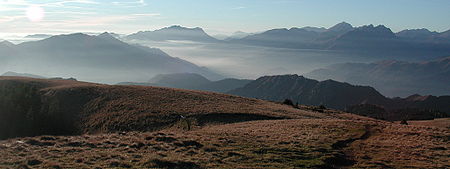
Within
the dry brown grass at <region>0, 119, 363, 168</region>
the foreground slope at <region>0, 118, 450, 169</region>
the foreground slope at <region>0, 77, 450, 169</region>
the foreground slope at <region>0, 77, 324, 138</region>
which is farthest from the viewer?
the foreground slope at <region>0, 77, 324, 138</region>

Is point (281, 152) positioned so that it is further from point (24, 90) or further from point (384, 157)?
point (24, 90)

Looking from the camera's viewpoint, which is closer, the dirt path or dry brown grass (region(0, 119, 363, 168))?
dry brown grass (region(0, 119, 363, 168))

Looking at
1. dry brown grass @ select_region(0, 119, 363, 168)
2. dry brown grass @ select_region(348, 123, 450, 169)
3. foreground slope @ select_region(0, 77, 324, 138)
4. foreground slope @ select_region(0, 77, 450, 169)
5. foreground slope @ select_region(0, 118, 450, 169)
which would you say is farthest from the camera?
foreground slope @ select_region(0, 77, 324, 138)

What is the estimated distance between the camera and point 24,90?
60.0 metres

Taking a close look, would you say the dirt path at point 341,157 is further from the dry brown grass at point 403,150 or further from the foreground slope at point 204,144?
the dry brown grass at point 403,150

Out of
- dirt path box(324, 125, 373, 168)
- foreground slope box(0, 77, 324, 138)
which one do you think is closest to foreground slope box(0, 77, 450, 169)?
dirt path box(324, 125, 373, 168)

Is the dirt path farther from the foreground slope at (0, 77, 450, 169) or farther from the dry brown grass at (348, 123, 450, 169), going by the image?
the dry brown grass at (348, 123, 450, 169)

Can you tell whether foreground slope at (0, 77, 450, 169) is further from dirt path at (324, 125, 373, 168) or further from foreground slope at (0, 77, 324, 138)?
foreground slope at (0, 77, 324, 138)

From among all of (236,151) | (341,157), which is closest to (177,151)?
(236,151)

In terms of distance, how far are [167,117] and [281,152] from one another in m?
28.5

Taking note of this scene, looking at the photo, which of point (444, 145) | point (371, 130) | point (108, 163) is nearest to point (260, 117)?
point (371, 130)

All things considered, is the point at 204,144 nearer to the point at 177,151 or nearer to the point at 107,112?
the point at 177,151

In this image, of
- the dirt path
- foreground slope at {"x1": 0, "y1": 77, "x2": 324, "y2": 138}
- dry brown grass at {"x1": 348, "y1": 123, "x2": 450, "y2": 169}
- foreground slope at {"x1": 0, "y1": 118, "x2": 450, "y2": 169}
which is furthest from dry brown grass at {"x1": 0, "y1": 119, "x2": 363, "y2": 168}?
foreground slope at {"x1": 0, "y1": 77, "x2": 324, "y2": 138}

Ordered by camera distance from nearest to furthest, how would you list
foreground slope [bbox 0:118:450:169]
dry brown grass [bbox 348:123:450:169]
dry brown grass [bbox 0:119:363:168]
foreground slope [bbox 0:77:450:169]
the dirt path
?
dry brown grass [bbox 0:119:363:168] → foreground slope [bbox 0:118:450:169] → foreground slope [bbox 0:77:450:169] → the dirt path → dry brown grass [bbox 348:123:450:169]
